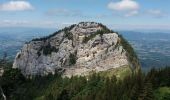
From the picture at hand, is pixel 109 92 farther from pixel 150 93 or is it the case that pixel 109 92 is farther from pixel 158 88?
pixel 150 93

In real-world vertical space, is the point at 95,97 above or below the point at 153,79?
below

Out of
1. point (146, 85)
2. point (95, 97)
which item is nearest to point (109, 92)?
point (95, 97)

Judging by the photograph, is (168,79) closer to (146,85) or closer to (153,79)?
(153,79)

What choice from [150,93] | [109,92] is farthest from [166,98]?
[109,92]

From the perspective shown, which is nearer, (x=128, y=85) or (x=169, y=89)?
(x=169, y=89)

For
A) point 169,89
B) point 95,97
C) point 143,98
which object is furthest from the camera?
point 95,97

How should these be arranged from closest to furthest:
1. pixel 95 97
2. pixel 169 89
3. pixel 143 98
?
pixel 143 98 → pixel 169 89 → pixel 95 97
